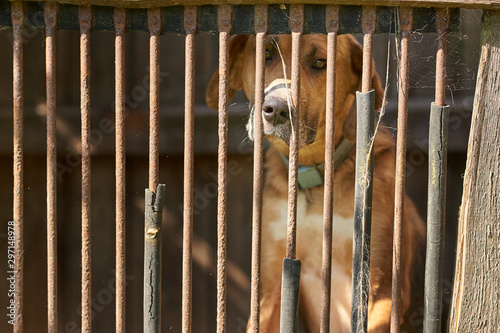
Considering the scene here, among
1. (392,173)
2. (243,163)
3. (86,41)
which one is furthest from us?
(243,163)

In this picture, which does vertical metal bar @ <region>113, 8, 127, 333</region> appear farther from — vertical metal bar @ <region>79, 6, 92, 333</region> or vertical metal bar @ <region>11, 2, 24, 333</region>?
vertical metal bar @ <region>11, 2, 24, 333</region>

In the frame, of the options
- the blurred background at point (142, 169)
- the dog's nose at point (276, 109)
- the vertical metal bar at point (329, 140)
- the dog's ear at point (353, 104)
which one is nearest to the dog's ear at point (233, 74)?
the blurred background at point (142, 169)

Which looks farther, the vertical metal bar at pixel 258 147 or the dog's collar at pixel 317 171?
the dog's collar at pixel 317 171

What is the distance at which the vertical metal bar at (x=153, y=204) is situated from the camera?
2068 mm

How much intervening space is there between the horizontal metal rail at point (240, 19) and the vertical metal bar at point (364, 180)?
0.05 m

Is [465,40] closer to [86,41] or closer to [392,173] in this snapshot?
[392,173]

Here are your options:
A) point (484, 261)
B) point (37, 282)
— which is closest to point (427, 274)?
point (484, 261)

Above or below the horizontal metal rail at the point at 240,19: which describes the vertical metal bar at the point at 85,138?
below

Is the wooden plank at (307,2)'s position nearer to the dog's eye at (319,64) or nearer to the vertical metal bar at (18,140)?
the vertical metal bar at (18,140)

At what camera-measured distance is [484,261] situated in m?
1.98

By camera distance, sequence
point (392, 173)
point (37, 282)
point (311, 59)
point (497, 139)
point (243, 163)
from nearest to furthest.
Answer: point (497, 139) < point (311, 59) < point (392, 173) < point (37, 282) < point (243, 163)

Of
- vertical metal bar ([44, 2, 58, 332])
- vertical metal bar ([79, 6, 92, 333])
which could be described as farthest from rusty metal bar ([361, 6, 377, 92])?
vertical metal bar ([44, 2, 58, 332])

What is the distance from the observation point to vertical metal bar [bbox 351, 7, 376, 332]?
1.98 metres

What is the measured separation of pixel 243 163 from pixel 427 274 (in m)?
2.03
